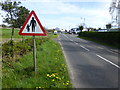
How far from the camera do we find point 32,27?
223 inches

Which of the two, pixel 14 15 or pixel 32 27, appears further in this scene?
pixel 14 15

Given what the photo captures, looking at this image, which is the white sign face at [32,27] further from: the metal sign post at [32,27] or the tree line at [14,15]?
the tree line at [14,15]

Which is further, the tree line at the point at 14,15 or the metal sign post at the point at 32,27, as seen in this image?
the tree line at the point at 14,15

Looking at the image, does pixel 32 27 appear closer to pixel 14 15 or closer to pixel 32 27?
pixel 32 27

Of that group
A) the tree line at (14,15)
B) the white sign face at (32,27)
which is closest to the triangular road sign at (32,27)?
the white sign face at (32,27)

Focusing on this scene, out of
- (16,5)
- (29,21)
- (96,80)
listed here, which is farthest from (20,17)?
(96,80)

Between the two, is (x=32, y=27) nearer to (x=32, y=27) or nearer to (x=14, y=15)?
(x=32, y=27)

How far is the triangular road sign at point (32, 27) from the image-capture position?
5621 mm

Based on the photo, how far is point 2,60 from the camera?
6816 mm

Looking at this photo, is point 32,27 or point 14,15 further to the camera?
point 14,15

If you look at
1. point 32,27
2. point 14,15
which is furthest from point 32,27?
point 14,15

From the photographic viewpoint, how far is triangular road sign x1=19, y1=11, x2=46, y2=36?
18.4ft

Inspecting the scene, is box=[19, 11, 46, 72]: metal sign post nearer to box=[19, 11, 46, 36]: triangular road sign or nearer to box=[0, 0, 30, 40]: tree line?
box=[19, 11, 46, 36]: triangular road sign

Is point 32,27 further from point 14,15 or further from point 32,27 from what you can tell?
point 14,15
